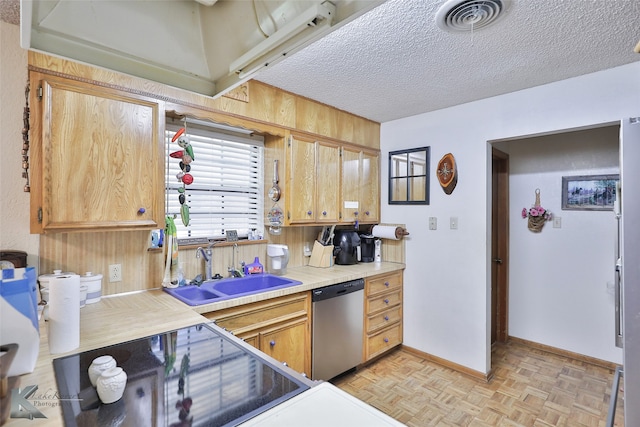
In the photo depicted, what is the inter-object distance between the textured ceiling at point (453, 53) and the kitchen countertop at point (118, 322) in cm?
150

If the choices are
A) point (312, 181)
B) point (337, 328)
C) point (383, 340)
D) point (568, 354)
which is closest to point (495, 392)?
point (383, 340)

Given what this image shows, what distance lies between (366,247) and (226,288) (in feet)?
4.97

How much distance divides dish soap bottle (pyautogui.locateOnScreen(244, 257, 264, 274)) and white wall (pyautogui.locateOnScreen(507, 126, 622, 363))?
8.94 feet

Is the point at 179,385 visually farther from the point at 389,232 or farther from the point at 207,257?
the point at 389,232

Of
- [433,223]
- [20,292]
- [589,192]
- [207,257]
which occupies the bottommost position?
[207,257]

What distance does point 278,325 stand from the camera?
2.14 m

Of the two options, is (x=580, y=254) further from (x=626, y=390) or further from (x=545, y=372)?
(x=626, y=390)

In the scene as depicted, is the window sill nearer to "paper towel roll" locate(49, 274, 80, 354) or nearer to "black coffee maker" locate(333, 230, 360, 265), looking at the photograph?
"black coffee maker" locate(333, 230, 360, 265)

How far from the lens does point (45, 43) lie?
68 cm

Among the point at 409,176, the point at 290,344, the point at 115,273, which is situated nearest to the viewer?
→ the point at 115,273

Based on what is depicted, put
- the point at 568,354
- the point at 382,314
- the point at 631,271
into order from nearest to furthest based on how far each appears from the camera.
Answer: the point at 631,271 < the point at 382,314 < the point at 568,354

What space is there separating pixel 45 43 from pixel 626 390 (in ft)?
7.61

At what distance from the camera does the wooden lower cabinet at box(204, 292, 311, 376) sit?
1.93 meters

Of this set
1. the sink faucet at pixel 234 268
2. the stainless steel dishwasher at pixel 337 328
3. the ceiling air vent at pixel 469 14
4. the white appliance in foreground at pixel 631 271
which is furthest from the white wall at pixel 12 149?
the white appliance in foreground at pixel 631 271
